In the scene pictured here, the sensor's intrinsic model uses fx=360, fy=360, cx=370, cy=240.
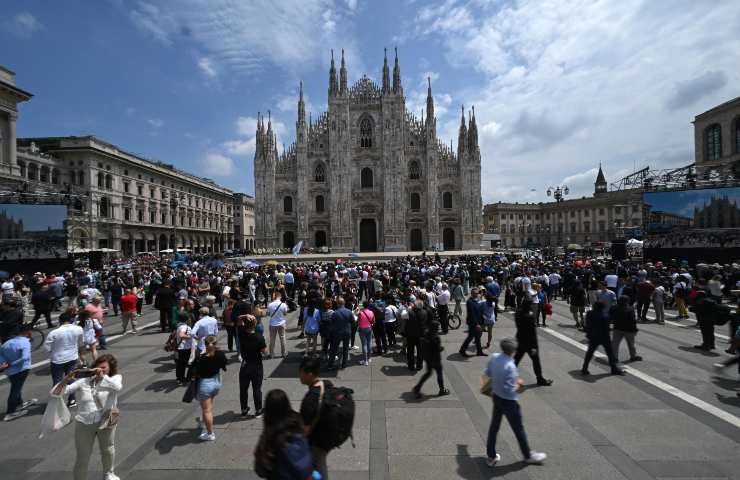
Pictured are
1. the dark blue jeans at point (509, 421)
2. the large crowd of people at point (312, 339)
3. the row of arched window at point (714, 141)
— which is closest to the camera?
the large crowd of people at point (312, 339)

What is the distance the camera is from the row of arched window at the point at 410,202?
151ft

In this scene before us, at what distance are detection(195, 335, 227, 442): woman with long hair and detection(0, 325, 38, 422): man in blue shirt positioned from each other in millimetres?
3165

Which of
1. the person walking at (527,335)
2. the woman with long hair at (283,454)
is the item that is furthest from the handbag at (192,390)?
the person walking at (527,335)

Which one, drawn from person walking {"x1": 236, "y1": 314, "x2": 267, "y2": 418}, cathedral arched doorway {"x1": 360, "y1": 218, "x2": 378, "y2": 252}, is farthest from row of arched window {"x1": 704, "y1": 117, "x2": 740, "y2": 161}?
person walking {"x1": 236, "y1": 314, "x2": 267, "y2": 418}

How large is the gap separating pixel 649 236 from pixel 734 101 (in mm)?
20327

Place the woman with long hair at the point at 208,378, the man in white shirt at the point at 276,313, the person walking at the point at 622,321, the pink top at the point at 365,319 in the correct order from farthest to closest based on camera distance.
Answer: the man in white shirt at the point at 276,313 < the pink top at the point at 365,319 < the person walking at the point at 622,321 < the woman with long hair at the point at 208,378

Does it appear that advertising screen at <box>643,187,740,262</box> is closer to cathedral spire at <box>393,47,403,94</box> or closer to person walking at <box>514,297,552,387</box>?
person walking at <box>514,297,552,387</box>

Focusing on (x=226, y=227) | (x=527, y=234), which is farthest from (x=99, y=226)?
(x=527, y=234)

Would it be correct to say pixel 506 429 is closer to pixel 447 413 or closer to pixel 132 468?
pixel 447 413

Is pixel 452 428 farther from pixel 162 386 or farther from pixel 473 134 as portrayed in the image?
pixel 473 134

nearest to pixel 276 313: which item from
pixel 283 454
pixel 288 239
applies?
pixel 283 454

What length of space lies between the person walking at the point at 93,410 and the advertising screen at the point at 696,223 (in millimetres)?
28562

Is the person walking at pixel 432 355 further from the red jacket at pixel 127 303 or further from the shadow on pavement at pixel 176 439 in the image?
the red jacket at pixel 127 303

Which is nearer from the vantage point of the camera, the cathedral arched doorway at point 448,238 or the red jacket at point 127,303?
the red jacket at point 127,303
